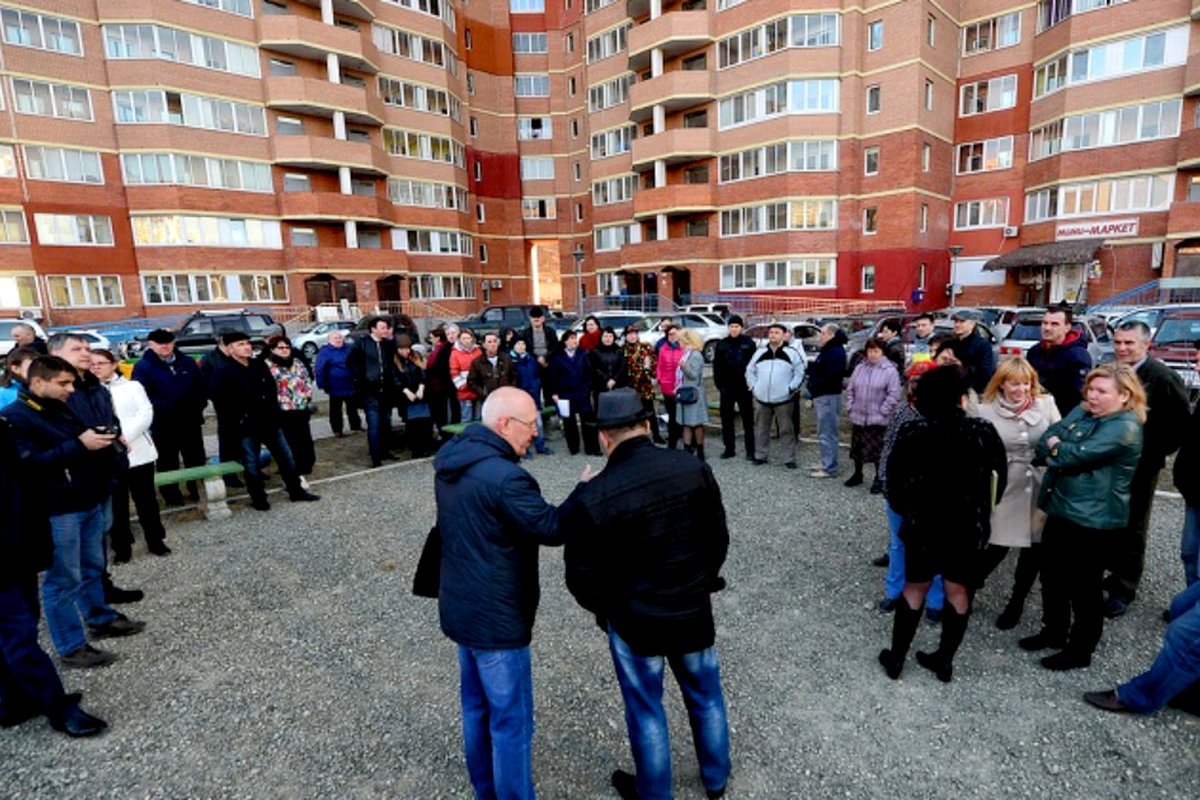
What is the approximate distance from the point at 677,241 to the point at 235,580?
3044 cm

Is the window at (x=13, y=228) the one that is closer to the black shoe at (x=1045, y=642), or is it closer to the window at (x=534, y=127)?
the window at (x=534, y=127)

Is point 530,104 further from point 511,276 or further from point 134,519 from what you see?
point 134,519

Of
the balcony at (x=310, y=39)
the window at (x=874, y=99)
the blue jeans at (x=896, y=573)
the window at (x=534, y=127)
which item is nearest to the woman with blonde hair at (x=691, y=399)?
the blue jeans at (x=896, y=573)

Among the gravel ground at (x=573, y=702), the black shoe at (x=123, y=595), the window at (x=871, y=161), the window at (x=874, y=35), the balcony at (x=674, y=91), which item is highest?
the window at (x=874, y=35)

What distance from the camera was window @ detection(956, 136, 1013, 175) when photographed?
98.0 feet

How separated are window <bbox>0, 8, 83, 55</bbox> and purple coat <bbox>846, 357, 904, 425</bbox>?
3652 centimetres

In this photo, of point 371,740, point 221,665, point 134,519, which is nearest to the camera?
point 371,740

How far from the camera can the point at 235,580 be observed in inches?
217

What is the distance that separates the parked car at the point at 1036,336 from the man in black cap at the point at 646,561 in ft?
41.4

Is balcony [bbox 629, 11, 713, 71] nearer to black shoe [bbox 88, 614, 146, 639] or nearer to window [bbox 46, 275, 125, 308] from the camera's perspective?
window [bbox 46, 275, 125, 308]

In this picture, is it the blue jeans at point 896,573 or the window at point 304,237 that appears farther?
the window at point 304,237

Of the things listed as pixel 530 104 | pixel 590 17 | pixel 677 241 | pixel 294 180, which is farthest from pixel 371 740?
pixel 530 104

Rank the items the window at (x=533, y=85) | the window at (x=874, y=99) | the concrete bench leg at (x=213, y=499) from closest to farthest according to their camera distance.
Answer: the concrete bench leg at (x=213, y=499) → the window at (x=874, y=99) → the window at (x=533, y=85)

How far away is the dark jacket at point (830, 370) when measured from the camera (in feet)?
25.2
